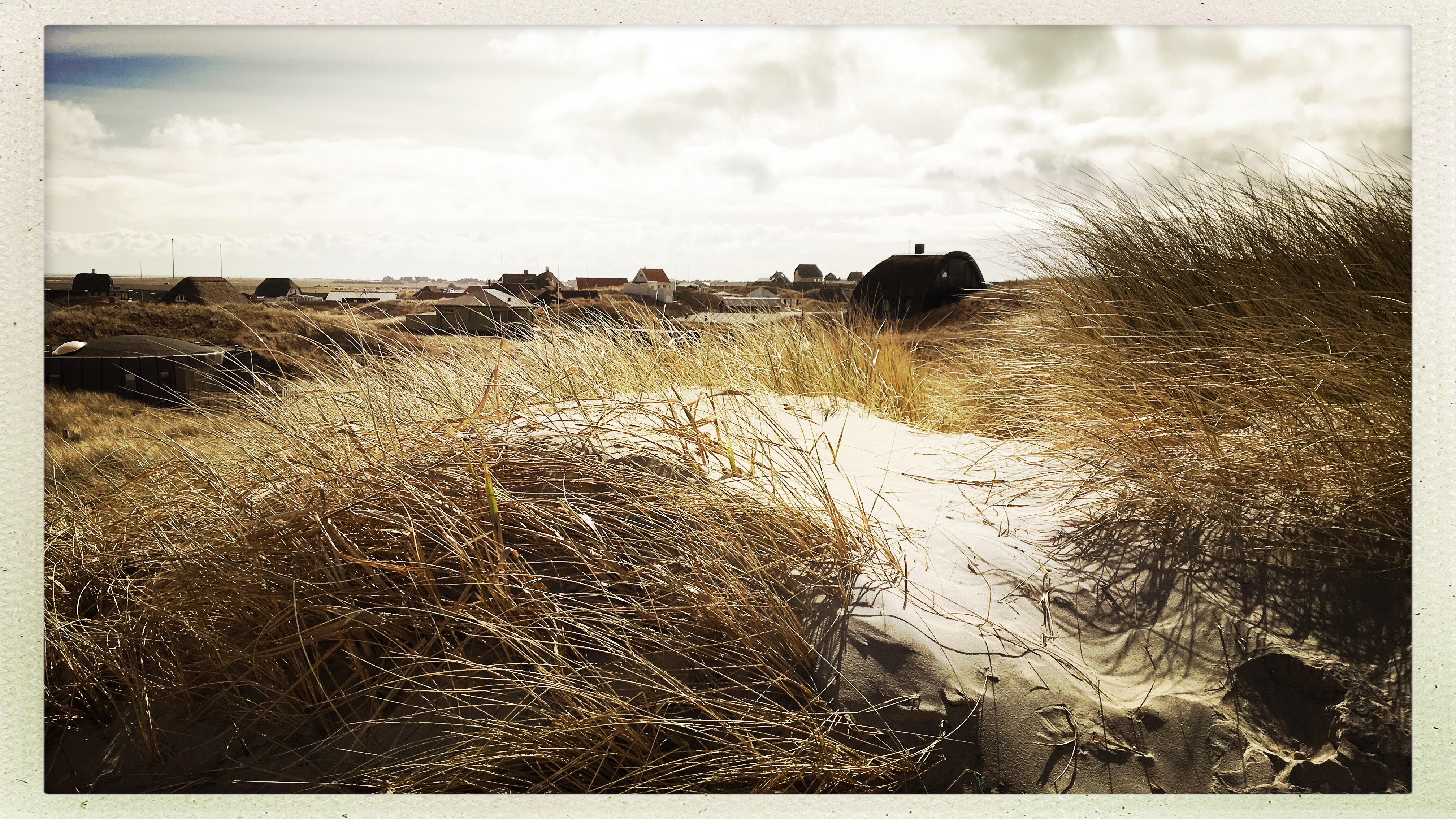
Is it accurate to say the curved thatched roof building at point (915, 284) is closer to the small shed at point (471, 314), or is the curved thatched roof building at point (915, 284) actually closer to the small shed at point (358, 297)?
the small shed at point (471, 314)

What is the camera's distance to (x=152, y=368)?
242cm

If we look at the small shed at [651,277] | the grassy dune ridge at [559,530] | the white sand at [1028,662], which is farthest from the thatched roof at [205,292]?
the small shed at [651,277]

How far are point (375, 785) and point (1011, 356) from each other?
317 cm

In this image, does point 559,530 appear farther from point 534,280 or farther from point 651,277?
point 651,277

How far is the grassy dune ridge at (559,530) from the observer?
61.3 inches

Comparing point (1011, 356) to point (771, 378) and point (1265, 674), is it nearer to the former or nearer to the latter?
point (771, 378)

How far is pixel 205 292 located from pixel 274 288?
18 centimetres

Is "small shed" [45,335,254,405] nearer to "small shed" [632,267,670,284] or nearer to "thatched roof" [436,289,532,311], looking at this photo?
"thatched roof" [436,289,532,311]

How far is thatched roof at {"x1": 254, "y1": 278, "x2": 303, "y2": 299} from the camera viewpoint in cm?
230

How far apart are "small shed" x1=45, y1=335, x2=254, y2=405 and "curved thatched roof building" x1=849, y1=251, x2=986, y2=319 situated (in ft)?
9.78

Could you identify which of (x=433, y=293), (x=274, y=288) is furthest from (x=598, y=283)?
(x=274, y=288)

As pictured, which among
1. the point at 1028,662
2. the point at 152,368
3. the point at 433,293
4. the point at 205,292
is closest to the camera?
the point at 1028,662

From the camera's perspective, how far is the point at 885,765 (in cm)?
150

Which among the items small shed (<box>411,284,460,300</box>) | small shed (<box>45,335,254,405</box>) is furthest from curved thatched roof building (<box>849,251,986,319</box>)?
small shed (<box>45,335,254,405</box>)
